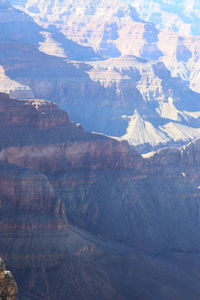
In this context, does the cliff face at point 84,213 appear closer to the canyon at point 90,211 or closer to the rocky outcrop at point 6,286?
the canyon at point 90,211

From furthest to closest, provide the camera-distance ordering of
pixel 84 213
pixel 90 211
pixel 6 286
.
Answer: pixel 90 211, pixel 84 213, pixel 6 286

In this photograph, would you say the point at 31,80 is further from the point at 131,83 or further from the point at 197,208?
the point at 197,208

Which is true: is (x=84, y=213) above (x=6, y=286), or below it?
below

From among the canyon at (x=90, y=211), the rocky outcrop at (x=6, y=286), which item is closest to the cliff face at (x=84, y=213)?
the canyon at (x=90, y=211)

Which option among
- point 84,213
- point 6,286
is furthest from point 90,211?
point 6,286

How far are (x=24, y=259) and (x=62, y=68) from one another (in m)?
90.7

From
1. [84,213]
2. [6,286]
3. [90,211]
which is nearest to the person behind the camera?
[6,286]

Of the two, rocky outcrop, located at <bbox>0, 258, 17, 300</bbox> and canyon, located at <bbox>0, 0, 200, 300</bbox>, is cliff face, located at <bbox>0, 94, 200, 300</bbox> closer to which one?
canyon, located at <bbox>0, 0, 200, 300</bbox>

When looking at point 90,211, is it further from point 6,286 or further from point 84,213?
point 6,286

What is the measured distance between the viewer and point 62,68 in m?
144


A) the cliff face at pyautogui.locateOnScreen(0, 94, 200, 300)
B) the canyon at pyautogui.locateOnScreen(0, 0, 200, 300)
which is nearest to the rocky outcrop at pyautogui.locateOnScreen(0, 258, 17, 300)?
the canyon at pyautogui.locateOnScreen(0, 0, 200, 300)

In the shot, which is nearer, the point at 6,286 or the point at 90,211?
the point at 6,286

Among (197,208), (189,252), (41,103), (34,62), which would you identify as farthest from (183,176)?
(34,62)

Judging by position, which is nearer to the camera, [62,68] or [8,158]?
[8,158]
